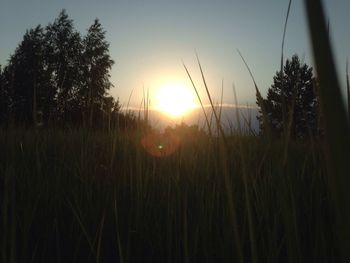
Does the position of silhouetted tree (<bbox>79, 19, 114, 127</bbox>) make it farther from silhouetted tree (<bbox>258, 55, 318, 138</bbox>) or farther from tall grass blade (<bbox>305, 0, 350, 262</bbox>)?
tall grass blade (<bbox>305, 0, 350, 262</bbox>)

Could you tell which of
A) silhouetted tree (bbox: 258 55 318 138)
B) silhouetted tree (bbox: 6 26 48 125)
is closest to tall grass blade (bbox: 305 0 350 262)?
silhouetted tree (bbox: 258 55 318 138)

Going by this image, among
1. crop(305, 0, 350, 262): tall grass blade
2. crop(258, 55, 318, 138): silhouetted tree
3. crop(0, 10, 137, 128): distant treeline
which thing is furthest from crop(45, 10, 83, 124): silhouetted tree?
crop(305, 0, 350, 262): tall grass blade

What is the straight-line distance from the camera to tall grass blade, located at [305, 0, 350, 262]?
0.16 meters

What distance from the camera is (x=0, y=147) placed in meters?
3.33

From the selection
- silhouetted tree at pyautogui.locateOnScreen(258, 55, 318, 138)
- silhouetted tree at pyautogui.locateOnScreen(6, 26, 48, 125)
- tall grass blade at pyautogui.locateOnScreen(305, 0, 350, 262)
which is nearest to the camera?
tall grass blade at pyautogui.locateOnScreen(305, 0, 350, 262)

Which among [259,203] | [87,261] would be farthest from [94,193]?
[259,203]

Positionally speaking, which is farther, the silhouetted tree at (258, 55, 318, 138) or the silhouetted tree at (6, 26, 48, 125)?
the silhouetted tree at (6, 26, 48, 125)

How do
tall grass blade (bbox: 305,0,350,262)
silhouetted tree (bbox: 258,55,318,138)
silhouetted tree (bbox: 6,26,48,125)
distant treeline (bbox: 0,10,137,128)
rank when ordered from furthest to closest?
distant treeline (bbox: 0,10,137,128) → silhouetted tree (bbox: 6,26,48,125) → silhouetted tree (bbox: 258,55,318,138) → tall grass blade (bbox: 305,0,350,262)

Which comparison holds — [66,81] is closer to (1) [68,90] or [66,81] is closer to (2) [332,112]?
(1) [68,90]

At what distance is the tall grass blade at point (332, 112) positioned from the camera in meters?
0.16

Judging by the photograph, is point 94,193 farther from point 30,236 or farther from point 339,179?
point 339,179

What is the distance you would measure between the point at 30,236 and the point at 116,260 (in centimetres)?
36

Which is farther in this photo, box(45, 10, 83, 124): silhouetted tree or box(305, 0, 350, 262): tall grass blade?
box(45, 10, 83, 124): silhouetted tree

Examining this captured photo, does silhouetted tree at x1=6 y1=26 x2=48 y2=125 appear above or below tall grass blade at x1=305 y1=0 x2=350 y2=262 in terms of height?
above
